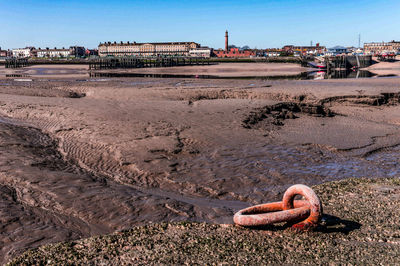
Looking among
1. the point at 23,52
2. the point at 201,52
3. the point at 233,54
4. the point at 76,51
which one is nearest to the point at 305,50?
the point at 233,54

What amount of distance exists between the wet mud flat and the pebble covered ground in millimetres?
738

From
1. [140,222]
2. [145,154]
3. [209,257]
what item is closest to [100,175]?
[145,154]

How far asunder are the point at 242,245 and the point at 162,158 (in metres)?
4.14

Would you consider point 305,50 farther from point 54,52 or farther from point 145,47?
point 54,52

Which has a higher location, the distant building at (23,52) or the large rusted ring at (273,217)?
the distant building at (23,52)

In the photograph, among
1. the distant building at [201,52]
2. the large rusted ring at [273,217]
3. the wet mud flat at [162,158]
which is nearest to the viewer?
the large rusted ring at [273,217]

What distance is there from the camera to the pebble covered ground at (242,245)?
10.6 feet

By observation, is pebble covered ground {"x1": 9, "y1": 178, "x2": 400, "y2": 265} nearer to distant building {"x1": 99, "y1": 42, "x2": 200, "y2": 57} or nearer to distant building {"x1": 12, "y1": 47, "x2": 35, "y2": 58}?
distant building {"x1": 99, "y1": 42, "x2": 200, "y2": 57}

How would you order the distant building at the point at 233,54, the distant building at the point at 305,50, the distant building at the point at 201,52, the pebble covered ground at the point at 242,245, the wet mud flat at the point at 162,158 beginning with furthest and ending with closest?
the distant building at the point at 305,50, the distant building at the point at 233,54, the distant building at the point at 201,52, the wet mud flat at the point at 162,158, the pebble covered ground at the point at 242,245

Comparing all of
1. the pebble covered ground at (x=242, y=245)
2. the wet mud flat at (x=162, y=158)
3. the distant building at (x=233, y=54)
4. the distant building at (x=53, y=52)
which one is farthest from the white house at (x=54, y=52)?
the pebble covered ground at (x=242, y=245)

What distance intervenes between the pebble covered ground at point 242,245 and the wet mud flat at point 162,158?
0.74m

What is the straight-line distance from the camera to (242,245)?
11.5 feet

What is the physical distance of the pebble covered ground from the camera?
3.23 m

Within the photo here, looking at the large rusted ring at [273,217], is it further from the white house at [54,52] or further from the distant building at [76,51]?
the white house at [54,52]
